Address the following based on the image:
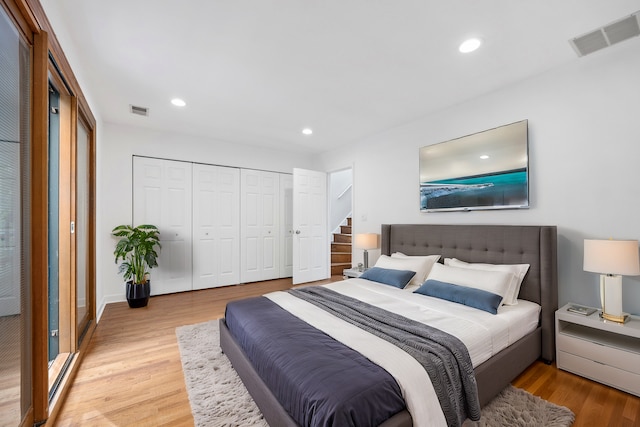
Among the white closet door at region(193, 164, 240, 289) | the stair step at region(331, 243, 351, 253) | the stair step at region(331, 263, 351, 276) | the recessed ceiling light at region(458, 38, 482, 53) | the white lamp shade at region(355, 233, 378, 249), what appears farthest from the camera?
the stair step at region(331, 243, 351, 253)

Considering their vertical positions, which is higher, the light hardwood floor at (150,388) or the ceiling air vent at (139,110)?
the ceiling air vent at (139,110)

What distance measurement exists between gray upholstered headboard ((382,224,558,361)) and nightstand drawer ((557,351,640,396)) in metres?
0.14

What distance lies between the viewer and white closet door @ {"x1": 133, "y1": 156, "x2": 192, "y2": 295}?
427 cm

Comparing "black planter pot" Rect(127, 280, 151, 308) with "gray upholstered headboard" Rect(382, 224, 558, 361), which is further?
"black planter pot" Rect(127, 280, 151, 308)

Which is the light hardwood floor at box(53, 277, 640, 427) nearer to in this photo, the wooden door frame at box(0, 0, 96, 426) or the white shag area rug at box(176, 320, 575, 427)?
the white shag area rug at box(176, 320, 575, 427)

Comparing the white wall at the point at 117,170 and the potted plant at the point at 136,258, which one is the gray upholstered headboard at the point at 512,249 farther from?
the white wall at the point at 117,170

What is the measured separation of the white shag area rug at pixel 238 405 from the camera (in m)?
1.64

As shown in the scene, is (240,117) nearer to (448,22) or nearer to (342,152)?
(342,152)

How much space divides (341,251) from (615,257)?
15.1ft

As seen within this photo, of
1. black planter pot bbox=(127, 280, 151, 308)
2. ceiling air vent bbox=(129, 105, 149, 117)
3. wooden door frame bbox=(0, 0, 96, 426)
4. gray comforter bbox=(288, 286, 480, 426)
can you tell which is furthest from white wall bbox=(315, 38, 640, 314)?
black planter pot bbox=(127, 280, 151, 308)

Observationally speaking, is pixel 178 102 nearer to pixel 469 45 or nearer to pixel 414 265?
pixel 469 45

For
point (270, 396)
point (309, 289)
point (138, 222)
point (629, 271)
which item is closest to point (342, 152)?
point (309, 289)

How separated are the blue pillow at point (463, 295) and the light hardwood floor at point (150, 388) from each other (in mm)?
580

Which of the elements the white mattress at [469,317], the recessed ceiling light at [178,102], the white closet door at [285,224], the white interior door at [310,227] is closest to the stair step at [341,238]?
the white interior door at [310,227]
